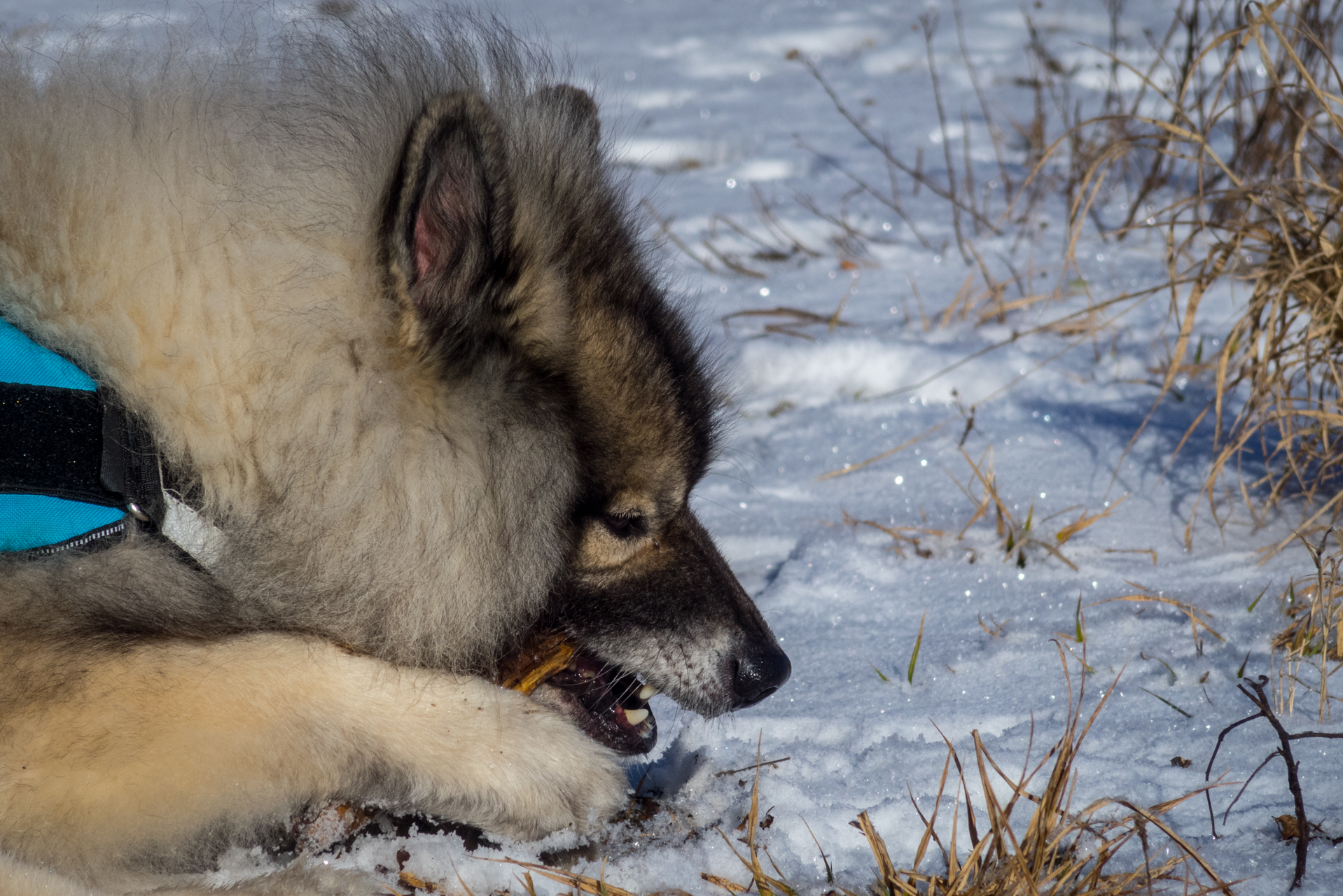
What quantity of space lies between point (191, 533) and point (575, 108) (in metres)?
1.01

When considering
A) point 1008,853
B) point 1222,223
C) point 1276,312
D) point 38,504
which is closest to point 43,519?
point 38,504

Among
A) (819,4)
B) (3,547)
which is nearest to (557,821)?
(3,547)

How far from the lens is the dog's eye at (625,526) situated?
5.53ft

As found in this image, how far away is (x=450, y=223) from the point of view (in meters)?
1.39

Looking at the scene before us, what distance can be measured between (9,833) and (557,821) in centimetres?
75

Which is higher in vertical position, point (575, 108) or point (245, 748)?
point (575, 108)

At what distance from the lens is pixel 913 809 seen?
58.8 inches

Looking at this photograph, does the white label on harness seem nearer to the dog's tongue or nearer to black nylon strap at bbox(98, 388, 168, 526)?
black nylon strap at bbox(98, 388, 168, 526)

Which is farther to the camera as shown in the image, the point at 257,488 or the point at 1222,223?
the point at 1222,223

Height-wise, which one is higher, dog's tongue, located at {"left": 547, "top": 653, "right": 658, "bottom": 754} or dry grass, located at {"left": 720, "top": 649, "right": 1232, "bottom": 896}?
dry grass, located at {"left": 720, "top": 649, "right": 1232, "bottom": 896}

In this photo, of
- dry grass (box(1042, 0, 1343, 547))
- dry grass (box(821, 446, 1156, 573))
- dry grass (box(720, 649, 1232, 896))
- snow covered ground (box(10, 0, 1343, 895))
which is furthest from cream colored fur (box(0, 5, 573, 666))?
dry grass (box(1042, 0, 1343, 547))

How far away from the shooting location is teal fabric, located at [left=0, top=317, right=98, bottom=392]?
53.0 inches

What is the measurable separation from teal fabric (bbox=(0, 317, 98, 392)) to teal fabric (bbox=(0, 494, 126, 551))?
0.52ft

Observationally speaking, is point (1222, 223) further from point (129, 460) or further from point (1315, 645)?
point (129, 460)
